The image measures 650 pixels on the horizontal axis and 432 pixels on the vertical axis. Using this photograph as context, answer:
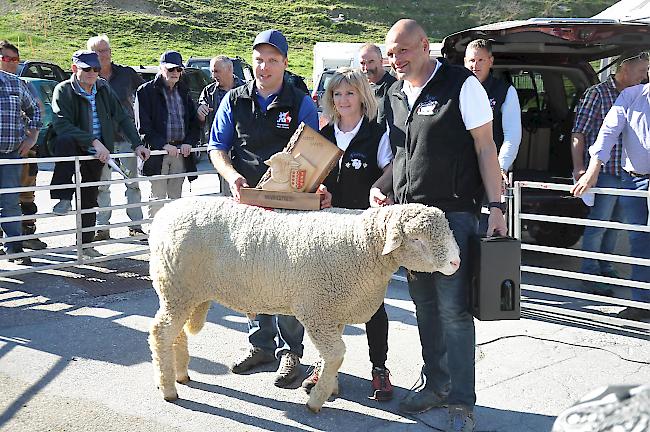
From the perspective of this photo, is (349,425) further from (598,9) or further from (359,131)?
(598,9)

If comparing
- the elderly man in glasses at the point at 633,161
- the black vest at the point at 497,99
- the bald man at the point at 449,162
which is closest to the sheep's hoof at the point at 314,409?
the bald man at the point at 449,162

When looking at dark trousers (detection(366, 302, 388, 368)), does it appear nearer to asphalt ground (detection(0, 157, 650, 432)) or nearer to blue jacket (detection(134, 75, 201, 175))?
asphalt ground (detection(0, 157, 650, 432))

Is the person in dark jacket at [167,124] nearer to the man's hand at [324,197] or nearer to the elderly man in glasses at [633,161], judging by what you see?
the man's hand at [324,197]

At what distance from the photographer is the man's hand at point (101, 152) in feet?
23.2

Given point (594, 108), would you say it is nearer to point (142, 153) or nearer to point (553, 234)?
point (553, 234)

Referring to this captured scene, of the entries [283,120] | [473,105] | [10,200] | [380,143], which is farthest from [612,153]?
[10,200]

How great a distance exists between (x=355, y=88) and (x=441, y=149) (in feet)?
2.90

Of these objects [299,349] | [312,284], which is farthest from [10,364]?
[312,284]

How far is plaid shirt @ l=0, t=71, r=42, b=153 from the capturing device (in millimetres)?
6777

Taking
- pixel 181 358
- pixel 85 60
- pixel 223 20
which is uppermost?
pixel 223 20

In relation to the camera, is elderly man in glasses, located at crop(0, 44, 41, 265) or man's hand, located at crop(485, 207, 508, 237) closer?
man's hand, located at crop(485, 207, 508, 237)

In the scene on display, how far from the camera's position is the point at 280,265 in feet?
13.1

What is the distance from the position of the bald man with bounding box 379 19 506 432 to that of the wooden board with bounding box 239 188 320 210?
1.67 ft

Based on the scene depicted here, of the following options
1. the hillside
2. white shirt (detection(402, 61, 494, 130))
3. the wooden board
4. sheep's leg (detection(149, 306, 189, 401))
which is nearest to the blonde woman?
the wooden board
